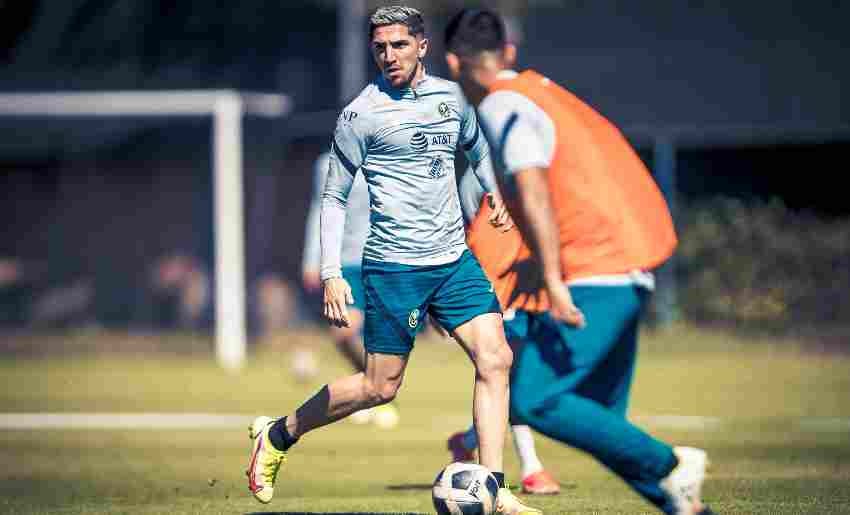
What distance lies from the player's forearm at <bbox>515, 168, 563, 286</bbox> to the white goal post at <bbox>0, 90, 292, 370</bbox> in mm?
12887

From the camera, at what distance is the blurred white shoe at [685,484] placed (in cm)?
608

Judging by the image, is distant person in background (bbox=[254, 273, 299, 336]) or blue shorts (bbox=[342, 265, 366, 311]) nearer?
blue shorts (bbox=[342, 265, 366, 311])

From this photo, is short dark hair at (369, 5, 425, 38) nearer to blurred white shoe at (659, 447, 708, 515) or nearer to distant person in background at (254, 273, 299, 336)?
blurred white shoe at (659, 447, 708, 515)

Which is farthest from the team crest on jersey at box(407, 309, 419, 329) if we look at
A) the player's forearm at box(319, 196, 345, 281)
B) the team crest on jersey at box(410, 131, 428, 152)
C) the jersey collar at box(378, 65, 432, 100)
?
the jersey collar at box(378, 65, 432, 100)

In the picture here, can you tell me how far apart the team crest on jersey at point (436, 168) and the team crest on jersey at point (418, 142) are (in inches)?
3.2

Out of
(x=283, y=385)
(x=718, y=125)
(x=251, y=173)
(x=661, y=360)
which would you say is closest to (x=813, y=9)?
(x=718, y=125)

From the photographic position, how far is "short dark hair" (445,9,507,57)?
6617 millimetres

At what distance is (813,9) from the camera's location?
2312 cm

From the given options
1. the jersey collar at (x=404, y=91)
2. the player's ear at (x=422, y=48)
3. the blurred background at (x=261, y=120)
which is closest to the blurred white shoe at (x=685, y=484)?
the jersey collar at (x=404, y=91)

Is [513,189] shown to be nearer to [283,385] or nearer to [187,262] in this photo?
[283,385]

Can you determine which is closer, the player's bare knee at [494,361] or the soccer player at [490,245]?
the player's bare knee at [494,361]

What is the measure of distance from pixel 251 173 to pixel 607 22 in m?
5.67

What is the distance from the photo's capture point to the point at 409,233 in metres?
7.07

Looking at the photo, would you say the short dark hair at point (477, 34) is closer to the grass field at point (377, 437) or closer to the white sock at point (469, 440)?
the grass field at point (377, 437)
